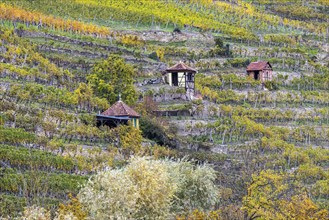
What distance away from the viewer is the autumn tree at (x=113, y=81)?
67.7 m

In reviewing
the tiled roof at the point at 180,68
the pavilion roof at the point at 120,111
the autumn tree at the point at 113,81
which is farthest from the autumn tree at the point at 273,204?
the tiled roof at the point at 180,68

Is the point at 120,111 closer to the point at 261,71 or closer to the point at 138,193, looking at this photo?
the point at 138,193

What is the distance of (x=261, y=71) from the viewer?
8306 centimetres

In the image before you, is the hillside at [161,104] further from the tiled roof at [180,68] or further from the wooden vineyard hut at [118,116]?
the tiled roof at [180,68]

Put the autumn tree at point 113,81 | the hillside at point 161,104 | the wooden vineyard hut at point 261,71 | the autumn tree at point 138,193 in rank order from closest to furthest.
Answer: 1. the autumn tree at point 138,193
2. the hillside at point 161,104
3. the autumn tree at point 113,81
4. the wooden vineyard hut at point 261,71

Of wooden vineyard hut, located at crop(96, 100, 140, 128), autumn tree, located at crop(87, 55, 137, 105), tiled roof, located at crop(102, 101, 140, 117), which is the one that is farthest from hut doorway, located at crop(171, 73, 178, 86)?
tiled roof, located at crop(102, 101, 140, 117)

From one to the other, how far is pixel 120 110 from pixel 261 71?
23445 millimetres

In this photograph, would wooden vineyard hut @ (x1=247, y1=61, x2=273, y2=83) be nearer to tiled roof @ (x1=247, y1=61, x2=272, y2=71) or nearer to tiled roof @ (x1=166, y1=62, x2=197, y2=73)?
→ tiled roof @ (x1=247, y1=61, x2=272, y2=71)

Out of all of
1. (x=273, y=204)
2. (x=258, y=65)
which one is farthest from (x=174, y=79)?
(x=273, y=204)

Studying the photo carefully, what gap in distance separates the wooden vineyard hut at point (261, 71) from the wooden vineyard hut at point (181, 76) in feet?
27.7

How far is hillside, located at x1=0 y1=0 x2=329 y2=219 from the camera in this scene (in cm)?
5209

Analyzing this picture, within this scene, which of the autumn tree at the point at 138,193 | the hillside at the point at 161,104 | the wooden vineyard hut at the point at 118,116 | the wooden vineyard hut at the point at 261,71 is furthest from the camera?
the wooden vineyard hut at the point at 261,71

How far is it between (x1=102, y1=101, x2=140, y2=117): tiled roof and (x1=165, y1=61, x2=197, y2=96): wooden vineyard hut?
1300cm

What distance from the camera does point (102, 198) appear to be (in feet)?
140
